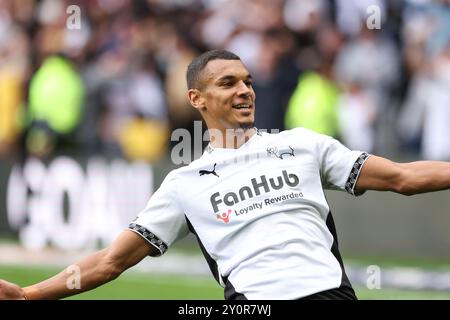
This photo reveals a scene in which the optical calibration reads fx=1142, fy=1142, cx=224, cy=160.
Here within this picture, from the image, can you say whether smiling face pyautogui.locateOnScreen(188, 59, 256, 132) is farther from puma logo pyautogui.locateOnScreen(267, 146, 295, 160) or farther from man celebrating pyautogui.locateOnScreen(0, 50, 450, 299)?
puma logo pyautogui.locateOnScreen(267, 146, 295, 160)

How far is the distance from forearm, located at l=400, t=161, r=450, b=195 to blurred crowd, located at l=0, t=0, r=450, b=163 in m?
7.33

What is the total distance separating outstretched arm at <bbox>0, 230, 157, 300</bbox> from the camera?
626 cm

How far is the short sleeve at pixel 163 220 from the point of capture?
254 inches

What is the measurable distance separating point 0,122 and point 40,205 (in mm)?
2061

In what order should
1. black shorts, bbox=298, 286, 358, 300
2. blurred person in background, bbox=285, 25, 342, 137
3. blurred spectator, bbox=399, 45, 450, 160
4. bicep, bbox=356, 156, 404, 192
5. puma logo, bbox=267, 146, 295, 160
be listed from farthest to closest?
blurred person in background, bbox=285, 25, 342, 137
blurred spectator, bbox=399, 45, 450, 160
puma logo, bbox=267, 146, 295, 160
bicep, bbox=356, 156, 404, 192
black shorts, bbox=298, 286, 358, 300

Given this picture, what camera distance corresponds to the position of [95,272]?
20.9 feet

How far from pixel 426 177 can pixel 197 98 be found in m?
1.61

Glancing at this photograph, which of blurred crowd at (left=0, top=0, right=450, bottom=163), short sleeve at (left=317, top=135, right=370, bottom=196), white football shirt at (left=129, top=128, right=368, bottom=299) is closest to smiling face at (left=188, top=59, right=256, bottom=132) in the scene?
white football shirt at (left=129, top=128, right=368, bottom=299)

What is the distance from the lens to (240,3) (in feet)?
51.1

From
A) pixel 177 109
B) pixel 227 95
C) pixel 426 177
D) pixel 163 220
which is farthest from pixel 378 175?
pixel 177 109

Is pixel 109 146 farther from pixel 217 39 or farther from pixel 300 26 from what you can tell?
pixel 300 26

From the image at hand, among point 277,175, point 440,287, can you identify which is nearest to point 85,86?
point 440,287

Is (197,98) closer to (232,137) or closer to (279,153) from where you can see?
(232,137)

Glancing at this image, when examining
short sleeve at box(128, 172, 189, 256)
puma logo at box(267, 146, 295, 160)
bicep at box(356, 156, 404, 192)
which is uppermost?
puma logo at box(267, 146, 295, 160)
